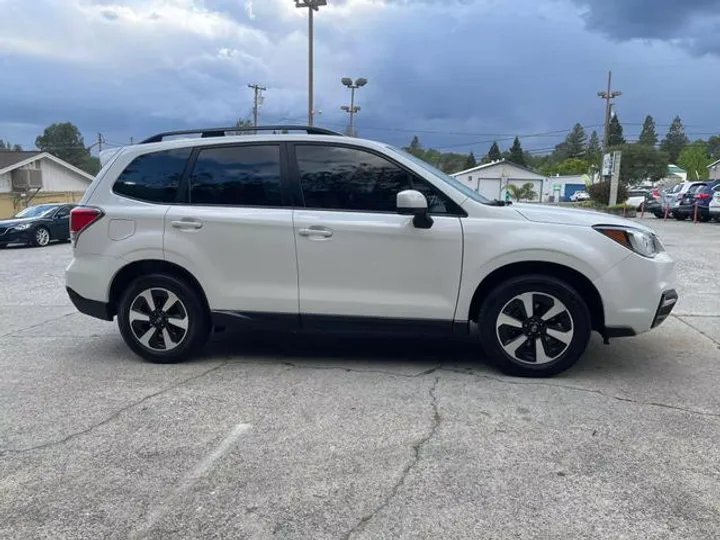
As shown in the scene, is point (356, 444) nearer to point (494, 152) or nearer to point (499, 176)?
point (499, 176)

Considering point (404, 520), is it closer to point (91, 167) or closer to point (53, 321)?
point (53, 321)

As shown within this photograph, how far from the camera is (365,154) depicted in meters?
4.71

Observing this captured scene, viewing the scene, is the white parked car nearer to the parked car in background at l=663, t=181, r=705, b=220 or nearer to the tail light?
the parked car in background at l=663, t=181, r=705, b=220

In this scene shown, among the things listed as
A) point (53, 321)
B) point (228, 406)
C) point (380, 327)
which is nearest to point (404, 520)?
point (228, 406)

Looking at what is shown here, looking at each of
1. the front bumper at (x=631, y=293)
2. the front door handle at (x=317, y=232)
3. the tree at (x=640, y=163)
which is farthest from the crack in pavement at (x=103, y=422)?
the tree at (x=640, y=163)

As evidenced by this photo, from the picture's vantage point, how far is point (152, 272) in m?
4.93

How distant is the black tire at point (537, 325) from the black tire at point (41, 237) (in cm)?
1809

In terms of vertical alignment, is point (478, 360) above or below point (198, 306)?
below

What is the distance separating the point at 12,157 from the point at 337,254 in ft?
128

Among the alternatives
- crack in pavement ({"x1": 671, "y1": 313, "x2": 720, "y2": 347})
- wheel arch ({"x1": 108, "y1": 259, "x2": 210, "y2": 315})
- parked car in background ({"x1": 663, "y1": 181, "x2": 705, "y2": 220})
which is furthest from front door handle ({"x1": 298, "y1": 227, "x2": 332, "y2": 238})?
parked car in background ({"x1": 663, "y1": 181, "x2": 705, "y2": 220})

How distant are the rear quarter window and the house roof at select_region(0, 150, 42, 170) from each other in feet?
116

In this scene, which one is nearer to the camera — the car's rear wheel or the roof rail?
the roof rail

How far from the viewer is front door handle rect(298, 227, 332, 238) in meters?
4.59

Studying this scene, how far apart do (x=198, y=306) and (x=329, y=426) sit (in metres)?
1.76
